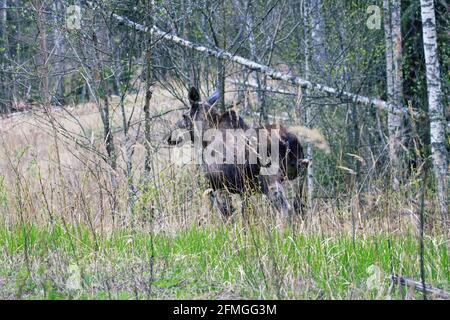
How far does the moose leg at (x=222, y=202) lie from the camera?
7539mm

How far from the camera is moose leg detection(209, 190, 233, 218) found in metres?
7.54

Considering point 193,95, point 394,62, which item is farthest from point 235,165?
point 394,62

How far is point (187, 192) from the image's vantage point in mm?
7672

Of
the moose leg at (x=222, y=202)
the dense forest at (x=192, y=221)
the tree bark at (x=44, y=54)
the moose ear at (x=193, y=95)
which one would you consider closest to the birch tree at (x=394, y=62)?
the dense forest at (x=192, y=221)

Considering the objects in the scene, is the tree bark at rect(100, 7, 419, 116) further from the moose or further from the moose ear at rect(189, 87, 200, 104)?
the moose

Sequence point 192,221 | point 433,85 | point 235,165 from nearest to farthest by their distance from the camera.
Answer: point 192,221
point 235,165
point 433,85

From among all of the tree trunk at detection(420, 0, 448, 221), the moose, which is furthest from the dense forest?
the moose

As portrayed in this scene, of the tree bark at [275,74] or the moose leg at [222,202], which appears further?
the tree bark at [275,74]

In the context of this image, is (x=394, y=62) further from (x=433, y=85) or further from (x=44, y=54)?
(x=44, y=54)

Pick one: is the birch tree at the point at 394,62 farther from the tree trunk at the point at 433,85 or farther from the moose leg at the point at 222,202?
the moose leg at the point at 222,202

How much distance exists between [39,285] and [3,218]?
7.44 ft

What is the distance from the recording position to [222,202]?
7.84m

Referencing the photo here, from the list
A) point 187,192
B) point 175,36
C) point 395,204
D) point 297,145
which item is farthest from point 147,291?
point 175,36
